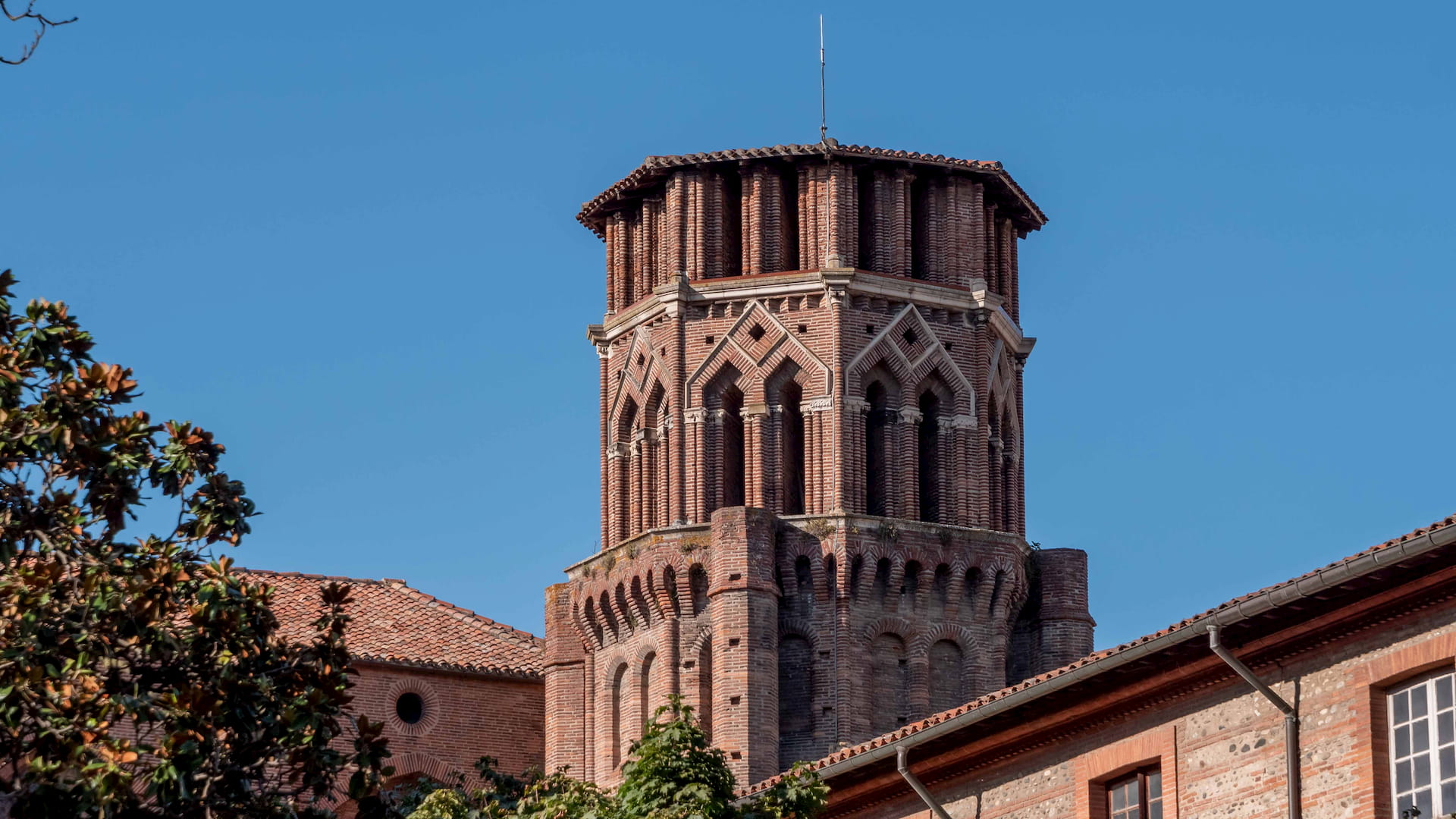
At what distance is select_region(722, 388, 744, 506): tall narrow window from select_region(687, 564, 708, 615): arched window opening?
177 centimetres

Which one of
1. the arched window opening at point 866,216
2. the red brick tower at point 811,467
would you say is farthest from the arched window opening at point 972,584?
the arched window opening at point 866,216

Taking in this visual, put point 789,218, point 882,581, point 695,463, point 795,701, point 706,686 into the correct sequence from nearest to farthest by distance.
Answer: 1. point 795,701
2. point 706,686
3. point 882,581
4. point 695,463
5. point 789,218

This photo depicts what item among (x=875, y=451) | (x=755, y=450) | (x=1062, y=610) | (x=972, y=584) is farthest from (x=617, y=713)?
(x=1062, y=610)

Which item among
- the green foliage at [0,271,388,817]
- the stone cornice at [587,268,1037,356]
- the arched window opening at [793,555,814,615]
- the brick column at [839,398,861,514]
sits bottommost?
the green foliage at [0,271,388,817]

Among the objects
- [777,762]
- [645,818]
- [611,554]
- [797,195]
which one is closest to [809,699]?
[777,762]

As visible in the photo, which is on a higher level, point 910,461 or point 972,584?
point 910,461

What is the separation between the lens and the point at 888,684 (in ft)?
164

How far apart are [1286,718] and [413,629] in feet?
93.0

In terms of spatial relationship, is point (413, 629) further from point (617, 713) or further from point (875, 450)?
point (875, 450)

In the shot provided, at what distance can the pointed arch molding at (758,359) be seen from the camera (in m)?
51.7

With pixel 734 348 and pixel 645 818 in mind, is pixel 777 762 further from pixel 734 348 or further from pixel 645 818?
pixel 645 818

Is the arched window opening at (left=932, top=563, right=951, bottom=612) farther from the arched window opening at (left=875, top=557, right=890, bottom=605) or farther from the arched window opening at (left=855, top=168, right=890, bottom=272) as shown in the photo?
the arched window opening at (left=855, top=168, right=890, bottom=272)

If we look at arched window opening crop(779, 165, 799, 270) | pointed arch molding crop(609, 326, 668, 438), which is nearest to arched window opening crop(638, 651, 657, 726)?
pointed arch molding crop(609, 326, 668, 438)

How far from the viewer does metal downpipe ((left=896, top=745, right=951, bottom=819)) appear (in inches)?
1228
